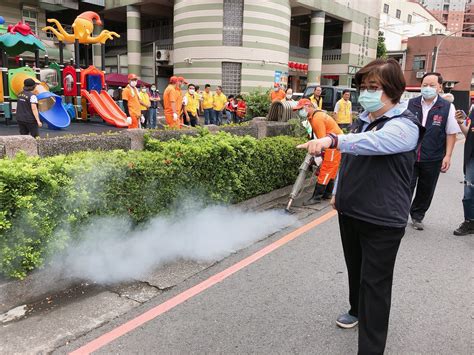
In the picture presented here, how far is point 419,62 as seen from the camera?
154ft

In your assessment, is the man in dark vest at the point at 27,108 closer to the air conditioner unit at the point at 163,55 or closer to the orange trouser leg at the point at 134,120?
the orange trouser leg at the point at 134,120

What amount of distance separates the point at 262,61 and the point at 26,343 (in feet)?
79.4

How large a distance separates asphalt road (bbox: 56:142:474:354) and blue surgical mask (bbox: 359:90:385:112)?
162 cm

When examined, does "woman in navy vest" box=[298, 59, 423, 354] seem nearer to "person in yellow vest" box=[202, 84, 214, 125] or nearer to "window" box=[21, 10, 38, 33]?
"person in yellow vest" box=[202, 84, 214, 125]

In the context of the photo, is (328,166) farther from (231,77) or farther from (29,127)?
(231,77)

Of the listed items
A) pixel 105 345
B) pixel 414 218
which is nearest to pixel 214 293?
pixel 105 345

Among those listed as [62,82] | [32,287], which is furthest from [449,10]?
[32,287]

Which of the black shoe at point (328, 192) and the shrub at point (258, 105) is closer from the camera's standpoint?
the black shoe at point (328, 192)

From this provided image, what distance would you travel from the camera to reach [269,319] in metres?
3.09

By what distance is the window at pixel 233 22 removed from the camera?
24.4 meters

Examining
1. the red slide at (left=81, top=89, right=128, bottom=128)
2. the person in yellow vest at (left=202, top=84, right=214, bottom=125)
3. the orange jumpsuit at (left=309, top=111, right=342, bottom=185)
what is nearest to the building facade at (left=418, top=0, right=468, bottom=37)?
the person in yellow vest at (left=202, top=84, right=214, bottom=125)

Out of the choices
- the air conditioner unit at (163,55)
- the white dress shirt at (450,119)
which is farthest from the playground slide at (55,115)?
the air conditioner unit at (163,55)

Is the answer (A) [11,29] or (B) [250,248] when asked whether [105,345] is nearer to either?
(B) [250,248]

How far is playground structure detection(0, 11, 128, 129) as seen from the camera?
1252 cm
